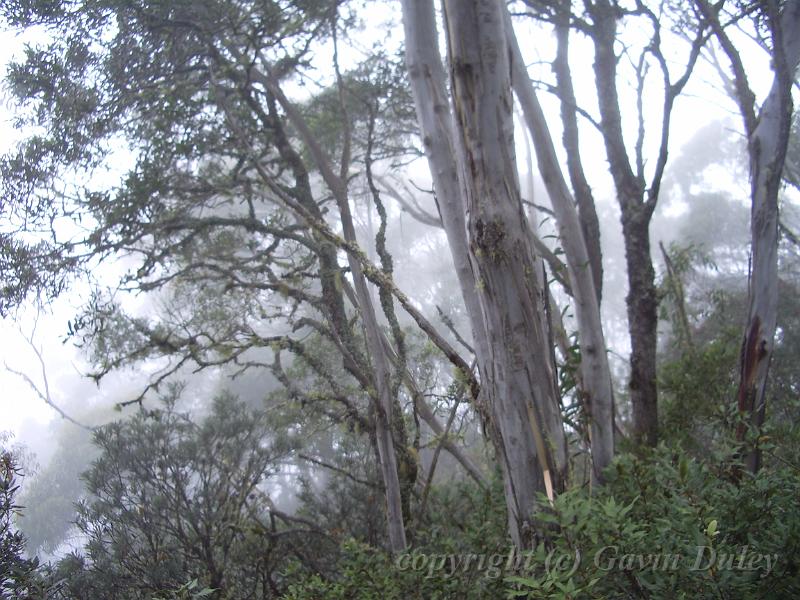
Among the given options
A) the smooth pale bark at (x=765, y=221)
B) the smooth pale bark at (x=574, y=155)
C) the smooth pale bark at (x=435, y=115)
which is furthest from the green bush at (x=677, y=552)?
the smooth pale bark at (x=574, y=155)

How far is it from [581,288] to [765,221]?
114 centimetres

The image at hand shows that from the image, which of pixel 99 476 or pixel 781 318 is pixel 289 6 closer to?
pixel 99 476

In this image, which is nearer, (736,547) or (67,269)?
(736,547)

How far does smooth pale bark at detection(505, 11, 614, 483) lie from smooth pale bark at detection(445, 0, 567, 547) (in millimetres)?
1024

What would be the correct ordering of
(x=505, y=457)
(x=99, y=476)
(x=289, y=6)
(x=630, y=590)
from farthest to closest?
1. (x=289, y=6)
2. (x=99, y=476)
3. (x=505, y=457)
4. (x=630, y=590)

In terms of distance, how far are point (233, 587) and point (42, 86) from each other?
12.2 ft

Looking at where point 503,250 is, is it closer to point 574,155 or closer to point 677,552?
point 677,552

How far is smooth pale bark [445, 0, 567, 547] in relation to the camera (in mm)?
1900

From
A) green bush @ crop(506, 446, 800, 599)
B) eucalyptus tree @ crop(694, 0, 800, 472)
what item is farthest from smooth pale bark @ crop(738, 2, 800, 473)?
green bush @ crop(506, 446, 800, 599)

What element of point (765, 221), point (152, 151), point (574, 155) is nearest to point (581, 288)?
point (765, 221)

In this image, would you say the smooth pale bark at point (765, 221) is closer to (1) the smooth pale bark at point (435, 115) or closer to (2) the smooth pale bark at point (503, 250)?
(2) the smooth pale bark at point (503, 250)

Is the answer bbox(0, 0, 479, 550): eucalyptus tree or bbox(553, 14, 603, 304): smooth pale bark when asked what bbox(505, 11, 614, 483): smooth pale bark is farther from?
bbox(0, 0, 479, 550): eucalyptus tree

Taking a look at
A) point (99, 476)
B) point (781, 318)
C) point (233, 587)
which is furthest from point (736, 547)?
point (781, 318)

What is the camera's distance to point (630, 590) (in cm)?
148
